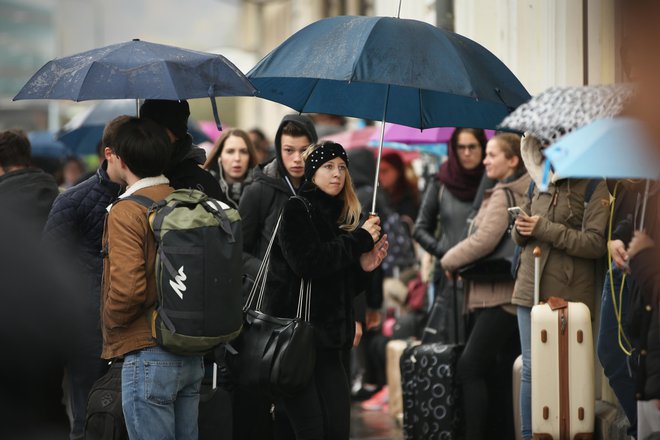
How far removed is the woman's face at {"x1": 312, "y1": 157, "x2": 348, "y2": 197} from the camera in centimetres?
673

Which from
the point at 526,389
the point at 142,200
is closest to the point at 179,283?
the point at 142,200

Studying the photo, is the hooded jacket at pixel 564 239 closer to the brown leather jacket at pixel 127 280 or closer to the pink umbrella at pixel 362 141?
the brown leather jacket at pixel 127 280

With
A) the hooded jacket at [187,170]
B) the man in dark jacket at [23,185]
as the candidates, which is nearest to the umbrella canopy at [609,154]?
→ the hooded jacket at [187,170]

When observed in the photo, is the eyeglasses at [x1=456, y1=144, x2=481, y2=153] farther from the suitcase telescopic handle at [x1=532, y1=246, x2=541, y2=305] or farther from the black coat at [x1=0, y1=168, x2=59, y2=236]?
the black coat at [x1=0, y1=168, x2=59, y2=236]

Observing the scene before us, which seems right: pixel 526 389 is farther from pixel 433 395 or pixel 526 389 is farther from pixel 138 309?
pixel 138 309

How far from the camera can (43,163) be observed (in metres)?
12.4

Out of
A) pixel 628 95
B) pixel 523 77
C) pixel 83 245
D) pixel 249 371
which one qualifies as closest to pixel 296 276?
pixel 249 371

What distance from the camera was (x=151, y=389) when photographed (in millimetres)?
5520

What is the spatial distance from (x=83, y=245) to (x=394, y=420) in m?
4.50

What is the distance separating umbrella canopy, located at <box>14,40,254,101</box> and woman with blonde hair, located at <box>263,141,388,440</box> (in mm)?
640

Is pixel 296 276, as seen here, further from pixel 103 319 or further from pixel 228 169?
pixel 228 169

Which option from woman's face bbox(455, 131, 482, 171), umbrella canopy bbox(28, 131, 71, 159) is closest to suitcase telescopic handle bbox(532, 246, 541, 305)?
woman's face bbox(455, 131, 482, 171)

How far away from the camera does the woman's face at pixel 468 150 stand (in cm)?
919

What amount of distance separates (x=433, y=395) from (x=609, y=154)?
415cm
